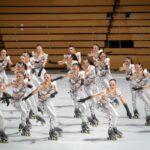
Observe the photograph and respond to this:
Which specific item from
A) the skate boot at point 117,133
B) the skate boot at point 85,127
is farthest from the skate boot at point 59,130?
the skate boot at point 117,133

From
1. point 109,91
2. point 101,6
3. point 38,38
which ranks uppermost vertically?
point 101,6

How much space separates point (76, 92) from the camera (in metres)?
11.9

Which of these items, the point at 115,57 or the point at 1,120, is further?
the point at 115,57

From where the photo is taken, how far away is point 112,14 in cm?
2006

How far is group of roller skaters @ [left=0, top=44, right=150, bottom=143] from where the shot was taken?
Answer: 10.8 m

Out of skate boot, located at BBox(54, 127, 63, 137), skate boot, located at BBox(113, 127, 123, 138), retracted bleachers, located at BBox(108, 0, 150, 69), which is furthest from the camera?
retracted bleachers, located at BBox(108, 0, 150, 69)

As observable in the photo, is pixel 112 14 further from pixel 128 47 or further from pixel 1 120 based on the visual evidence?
pixel 1 120

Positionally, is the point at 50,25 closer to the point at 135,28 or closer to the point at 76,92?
the point at 135,28

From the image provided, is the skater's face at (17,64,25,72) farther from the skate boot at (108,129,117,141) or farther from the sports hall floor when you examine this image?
the skate boot at (108,129,117,141)

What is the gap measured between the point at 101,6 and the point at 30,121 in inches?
359

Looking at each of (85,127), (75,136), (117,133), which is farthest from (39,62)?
(117,133)

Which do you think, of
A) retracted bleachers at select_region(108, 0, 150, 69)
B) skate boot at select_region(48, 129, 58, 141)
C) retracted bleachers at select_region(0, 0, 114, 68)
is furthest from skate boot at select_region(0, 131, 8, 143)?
retracted bleachers at select_region(108, 0, 150, 69)

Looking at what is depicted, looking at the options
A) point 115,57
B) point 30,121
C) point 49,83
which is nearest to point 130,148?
point 49,83

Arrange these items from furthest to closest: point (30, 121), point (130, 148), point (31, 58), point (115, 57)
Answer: point (115, 57) → point (31, 58) → point (30, 121) → point (130, 148)
